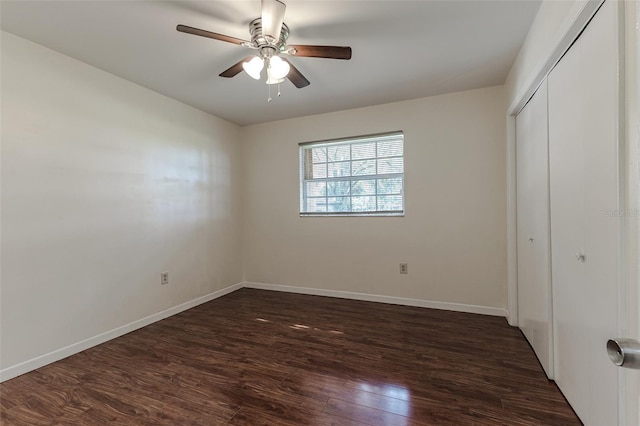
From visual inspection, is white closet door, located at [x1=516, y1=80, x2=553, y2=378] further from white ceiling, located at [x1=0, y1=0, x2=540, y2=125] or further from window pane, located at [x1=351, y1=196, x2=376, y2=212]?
window pane, located at [x1=351, y1=196, x2=376, y2=212]

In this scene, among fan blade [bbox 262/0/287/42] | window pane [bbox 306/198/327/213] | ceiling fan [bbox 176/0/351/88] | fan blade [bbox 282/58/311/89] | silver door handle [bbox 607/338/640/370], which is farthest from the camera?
window pane [bbox 306/198/327/213]

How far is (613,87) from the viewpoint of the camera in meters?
1.09

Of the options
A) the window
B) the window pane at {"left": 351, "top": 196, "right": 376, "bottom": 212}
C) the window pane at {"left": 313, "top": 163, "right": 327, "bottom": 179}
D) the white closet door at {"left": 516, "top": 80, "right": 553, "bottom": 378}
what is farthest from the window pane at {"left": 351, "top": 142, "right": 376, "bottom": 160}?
the white closet door at {"left": 516, "top": 80, "right": 553, "bottom": 378}

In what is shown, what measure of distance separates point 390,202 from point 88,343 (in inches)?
130

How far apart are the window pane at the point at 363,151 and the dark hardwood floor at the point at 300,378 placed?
1996 mm

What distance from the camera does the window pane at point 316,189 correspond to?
12.6ft

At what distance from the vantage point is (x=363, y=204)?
361 centimetres

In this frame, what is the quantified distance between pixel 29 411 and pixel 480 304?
3728mm

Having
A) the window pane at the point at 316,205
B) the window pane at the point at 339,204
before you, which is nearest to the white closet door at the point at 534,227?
the window pane at the point at 339,204

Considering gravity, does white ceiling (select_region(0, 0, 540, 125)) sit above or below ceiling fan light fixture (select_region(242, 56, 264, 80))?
above

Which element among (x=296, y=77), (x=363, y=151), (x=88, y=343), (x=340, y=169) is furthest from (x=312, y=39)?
(x=88, y=343)

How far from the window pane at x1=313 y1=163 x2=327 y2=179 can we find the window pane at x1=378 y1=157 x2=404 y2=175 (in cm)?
77

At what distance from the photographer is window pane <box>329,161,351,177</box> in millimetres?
3712

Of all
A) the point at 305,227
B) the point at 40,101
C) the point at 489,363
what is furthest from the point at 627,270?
the point at 40,101
